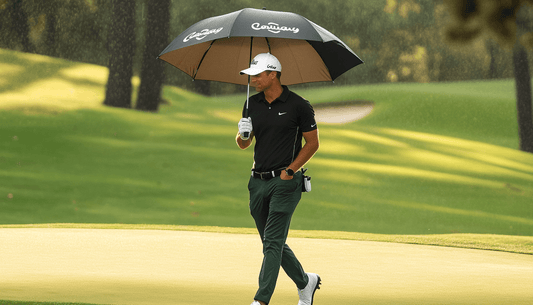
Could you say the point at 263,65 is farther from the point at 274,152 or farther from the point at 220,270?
the point at 220,270

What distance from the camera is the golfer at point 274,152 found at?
258 inches

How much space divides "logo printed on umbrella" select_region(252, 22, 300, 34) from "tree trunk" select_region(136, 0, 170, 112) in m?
21.0

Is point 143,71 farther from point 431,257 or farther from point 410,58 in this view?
point 410,58

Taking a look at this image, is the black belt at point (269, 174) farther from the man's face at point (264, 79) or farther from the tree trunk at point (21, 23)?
the tree trunk at point (21, 23)

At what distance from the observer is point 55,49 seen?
141 ft

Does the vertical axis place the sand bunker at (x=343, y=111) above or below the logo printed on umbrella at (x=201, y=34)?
below

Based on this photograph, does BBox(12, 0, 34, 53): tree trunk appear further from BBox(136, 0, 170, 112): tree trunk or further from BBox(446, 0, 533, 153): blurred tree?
BBox(446, 0, 533, 153): blurred tree

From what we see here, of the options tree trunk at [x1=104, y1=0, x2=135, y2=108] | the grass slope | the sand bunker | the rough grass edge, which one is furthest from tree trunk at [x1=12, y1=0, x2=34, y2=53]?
the rough grass edge

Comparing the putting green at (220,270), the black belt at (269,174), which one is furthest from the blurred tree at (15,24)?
the black belt at (269,174)

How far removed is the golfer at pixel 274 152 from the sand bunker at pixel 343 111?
122 ft

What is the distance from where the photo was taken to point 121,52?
27500mm

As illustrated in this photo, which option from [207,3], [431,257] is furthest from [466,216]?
[207,3]

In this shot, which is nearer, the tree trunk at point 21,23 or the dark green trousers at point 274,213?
the dark green trousers at point 274,213

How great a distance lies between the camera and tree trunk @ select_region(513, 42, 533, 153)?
1210 inches
